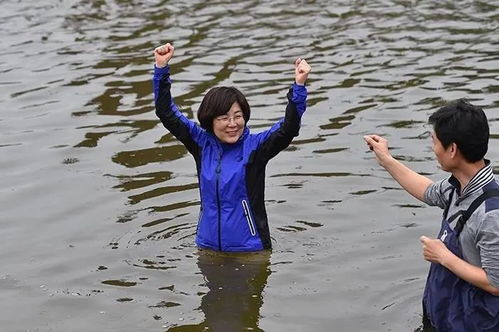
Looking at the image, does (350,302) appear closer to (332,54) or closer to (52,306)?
(52,306)

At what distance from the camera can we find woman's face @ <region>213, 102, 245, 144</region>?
716 centimetres

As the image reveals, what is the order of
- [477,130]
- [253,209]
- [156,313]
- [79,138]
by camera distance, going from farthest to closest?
[79,138] → [253,209] → [156,313] → [477,130]

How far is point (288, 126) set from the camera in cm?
702

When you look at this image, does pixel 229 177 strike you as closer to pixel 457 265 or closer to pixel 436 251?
pixel 436 251

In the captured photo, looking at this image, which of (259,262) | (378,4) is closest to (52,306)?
(259,262)

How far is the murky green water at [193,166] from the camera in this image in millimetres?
6848

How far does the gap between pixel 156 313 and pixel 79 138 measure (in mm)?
4518

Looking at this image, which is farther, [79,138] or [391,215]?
[79,138]

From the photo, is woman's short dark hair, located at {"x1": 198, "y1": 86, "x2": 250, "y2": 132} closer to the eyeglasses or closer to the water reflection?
the eyeglasses

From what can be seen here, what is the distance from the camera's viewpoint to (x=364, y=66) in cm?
1341

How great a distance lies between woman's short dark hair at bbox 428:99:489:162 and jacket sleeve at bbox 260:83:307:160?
5.46 feet

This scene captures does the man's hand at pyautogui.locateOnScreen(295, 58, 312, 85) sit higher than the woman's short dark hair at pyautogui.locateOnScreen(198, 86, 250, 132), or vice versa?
the man's hand at pyautogui.locateOnScreen(295, 58, 312, 85)

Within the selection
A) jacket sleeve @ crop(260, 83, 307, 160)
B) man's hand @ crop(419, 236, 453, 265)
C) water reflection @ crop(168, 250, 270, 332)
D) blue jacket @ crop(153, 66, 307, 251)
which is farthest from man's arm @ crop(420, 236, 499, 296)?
blue jacket @ crop(153, 66, 307, 251)

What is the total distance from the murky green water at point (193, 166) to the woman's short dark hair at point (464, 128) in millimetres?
1423
